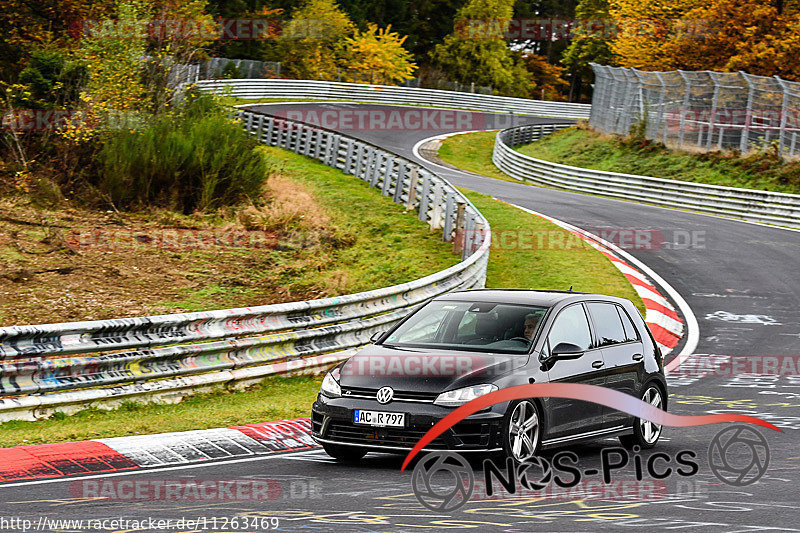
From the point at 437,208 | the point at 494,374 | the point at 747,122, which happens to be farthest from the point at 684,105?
the point at 494,374

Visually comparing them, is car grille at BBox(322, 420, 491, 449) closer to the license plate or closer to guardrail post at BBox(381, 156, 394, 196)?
the license plate

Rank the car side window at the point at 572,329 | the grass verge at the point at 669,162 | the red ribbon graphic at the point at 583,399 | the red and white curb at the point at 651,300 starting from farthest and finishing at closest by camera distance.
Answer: the grass verge at the point at 669,162 → the red and white curb at the point at 651,300 → the car side window at the point at 572,329 → the red ribbon graphic at the point at 583,399

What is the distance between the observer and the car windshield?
896cm

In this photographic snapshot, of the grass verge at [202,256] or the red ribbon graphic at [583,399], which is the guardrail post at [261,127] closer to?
the grass verge at [202,256]

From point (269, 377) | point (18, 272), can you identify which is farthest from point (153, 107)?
point (269, 377)

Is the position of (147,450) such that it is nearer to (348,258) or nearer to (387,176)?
(348,258)

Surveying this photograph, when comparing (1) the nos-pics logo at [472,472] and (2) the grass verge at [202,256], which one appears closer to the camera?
(1) the nos-pics logo at [472,472]

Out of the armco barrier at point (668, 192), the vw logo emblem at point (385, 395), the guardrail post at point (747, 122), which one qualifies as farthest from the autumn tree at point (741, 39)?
the vw logo emblem at point (385, 395)

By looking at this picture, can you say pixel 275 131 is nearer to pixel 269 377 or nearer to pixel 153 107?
pixel 153 107

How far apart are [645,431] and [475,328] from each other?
6.45ft

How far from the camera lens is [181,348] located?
11109mm

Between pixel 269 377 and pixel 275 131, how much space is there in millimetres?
26867

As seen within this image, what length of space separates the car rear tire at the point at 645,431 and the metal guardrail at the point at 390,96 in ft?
156

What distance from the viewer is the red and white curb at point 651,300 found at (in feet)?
57.2
